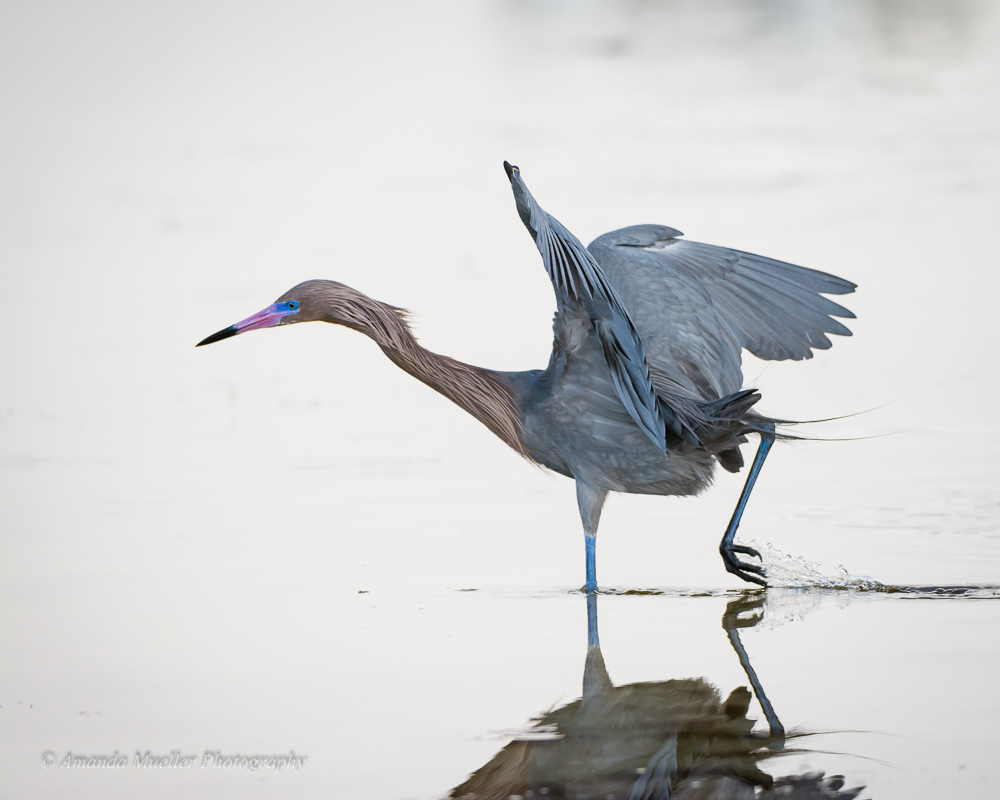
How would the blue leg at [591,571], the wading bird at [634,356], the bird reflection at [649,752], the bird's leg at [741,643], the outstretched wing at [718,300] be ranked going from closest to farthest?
the bird reflection at [649,752] → the bird's leg at [741,643] → the wading bird at [634,356] → the blue leg at [591,571] → the outstretched wing at [718,300]

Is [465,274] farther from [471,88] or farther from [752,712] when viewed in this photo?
[752,712]

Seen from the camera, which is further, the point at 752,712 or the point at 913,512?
the point at 913,512

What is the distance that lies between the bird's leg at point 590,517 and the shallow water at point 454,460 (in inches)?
5.8

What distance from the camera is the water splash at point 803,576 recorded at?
243 inches

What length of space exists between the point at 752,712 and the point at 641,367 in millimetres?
1673

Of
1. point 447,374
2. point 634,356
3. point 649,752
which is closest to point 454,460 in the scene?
point 447,374

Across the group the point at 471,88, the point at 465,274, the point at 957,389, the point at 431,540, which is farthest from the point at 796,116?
the point at 431,540

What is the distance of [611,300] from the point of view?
550 centimetres

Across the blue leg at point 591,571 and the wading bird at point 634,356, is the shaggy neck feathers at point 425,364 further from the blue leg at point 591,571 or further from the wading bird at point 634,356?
the blue leg at point 591,571

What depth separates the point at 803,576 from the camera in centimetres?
637

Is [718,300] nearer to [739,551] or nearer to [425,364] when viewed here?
[739,551]

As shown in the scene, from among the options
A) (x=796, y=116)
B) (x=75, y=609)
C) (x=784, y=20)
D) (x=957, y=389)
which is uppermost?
(x=784, y=20)

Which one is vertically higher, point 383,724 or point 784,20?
point 784,20

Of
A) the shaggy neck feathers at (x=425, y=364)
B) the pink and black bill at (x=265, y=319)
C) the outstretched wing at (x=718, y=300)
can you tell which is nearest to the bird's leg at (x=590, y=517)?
the shaggy neck feathers at (x=425, y=364)
